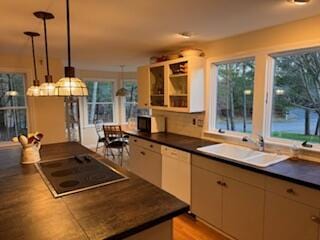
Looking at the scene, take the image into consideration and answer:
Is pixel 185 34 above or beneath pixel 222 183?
above

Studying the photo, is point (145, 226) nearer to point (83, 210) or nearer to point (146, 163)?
point (83, 210)

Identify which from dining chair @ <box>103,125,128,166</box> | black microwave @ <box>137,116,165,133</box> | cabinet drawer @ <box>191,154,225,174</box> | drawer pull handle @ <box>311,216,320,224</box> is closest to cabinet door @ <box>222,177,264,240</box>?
cabinet drawer @ <box>191,154,225,174</box>

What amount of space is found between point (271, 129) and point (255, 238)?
116cm

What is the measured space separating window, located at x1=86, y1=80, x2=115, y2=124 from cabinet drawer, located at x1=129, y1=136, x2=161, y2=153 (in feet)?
10.6

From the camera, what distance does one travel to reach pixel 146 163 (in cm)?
353

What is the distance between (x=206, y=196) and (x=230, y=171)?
0.48 metres

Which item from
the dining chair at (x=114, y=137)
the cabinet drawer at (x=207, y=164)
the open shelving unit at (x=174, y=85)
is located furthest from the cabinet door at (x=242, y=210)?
the dining chair at (x=114, y=137)

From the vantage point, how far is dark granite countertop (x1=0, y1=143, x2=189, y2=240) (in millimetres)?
1091

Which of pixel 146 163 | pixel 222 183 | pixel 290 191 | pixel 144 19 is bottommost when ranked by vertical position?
pixel 146 163

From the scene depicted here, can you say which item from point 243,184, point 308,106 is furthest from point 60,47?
point 308,106

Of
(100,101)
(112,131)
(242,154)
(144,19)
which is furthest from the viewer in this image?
(100,101)

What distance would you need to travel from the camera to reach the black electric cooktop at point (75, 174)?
162 centimetres

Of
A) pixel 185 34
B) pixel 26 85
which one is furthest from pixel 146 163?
pixel 26 85

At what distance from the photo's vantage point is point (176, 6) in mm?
1820
